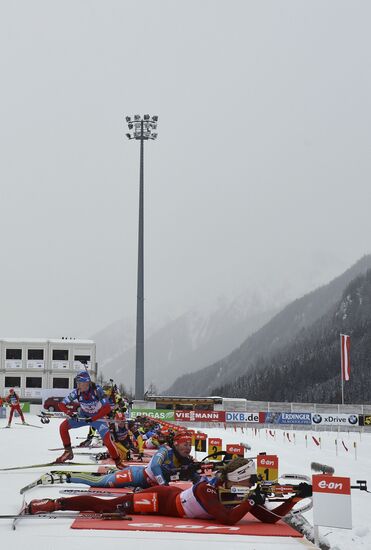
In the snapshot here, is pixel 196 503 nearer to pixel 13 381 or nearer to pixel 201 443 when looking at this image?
pixel 201 443

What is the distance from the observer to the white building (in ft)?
301

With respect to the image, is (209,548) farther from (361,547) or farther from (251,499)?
(361,547)

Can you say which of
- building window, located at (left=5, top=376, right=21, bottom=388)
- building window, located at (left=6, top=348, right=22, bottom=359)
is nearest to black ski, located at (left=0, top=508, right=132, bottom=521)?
building window, located at (left=5, top=376, right=21, bottom=388)

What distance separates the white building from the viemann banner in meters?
43.9

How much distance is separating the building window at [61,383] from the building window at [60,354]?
269 cm

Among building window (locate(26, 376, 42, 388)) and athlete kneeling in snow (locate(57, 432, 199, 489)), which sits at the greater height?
building window (locate(26, 376, 42, 388))

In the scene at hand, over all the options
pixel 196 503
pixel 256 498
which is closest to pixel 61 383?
pixel 196 503

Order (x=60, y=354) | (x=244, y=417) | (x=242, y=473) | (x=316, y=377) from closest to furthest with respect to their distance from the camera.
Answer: (x=242, y=473) < (x=244, y=417) < (x=60, y=354) < (x=316, y=377)

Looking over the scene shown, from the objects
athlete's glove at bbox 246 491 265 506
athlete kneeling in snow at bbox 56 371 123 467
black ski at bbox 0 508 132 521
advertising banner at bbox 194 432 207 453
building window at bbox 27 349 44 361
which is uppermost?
building window at bbox 27 349 44 361

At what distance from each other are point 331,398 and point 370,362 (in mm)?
15987

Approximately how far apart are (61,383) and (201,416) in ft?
142

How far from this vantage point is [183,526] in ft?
26.3

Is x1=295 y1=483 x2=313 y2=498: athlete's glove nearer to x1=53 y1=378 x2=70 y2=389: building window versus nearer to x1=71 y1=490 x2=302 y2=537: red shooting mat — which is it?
x1=71 y1=490 x2=302 y2=537: red shooting mat

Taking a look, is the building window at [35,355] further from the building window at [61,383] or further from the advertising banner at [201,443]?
the advertising banner at [201,443]
